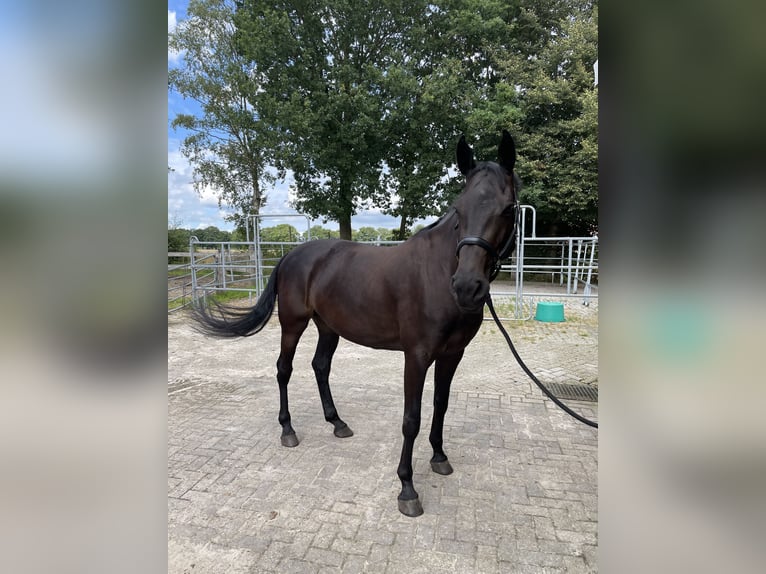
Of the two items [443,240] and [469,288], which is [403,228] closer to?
[443,240]

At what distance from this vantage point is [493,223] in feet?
6.28

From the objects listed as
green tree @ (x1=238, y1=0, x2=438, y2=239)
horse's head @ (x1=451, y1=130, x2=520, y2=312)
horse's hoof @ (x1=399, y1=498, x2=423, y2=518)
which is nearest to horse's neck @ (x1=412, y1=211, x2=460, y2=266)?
horse's head @ (x1=451, y1=130, x2=520, y2=312)

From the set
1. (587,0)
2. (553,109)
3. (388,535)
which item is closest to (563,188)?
(553,109)

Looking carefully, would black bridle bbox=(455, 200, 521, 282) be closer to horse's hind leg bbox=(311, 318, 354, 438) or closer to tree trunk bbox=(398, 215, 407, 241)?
horse's hind leg bbox=(311, 318, 354, 438)

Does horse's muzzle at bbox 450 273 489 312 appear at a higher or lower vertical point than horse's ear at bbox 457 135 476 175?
lower

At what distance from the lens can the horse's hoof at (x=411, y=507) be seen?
2229 millimetres

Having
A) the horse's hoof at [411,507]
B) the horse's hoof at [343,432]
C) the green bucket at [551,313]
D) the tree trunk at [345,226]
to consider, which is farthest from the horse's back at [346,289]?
the tree trunk at [345,226]

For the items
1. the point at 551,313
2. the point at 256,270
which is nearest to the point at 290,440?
the point at 551,313

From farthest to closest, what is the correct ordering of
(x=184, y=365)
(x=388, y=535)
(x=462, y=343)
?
(x=184, y=365) → (x=462, y=343) → (x=388, y=535)

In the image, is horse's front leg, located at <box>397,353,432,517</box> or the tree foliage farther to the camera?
the tree foliage

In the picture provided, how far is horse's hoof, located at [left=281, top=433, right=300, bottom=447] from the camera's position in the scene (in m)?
3.06
